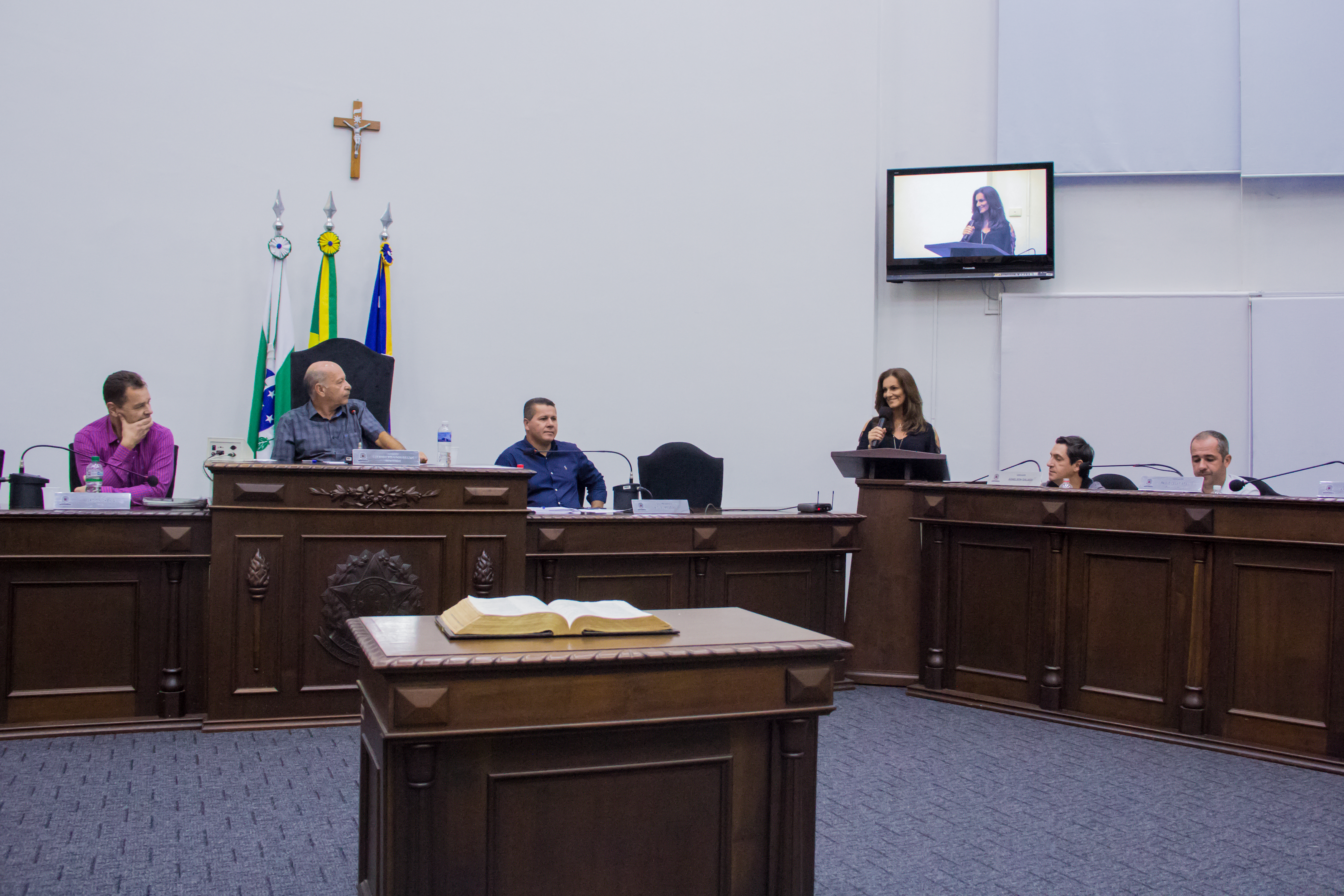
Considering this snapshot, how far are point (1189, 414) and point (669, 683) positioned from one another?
542 cm

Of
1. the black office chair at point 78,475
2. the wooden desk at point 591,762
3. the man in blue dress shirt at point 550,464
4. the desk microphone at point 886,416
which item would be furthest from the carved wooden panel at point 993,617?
the black office chair at point 78,475

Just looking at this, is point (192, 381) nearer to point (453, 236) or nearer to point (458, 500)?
point (453, 236)

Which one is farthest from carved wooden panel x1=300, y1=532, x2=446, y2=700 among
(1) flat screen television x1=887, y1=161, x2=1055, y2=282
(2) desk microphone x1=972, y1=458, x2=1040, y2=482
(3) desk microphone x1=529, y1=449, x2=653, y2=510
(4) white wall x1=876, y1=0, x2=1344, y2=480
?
(1) flat screen television x1=887, y1=161, x2=1055, y2=282

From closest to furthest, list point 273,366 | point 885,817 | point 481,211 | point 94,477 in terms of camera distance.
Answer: point 885,817, point 94,477, point 273,366, point 481,211

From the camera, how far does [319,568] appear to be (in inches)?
130

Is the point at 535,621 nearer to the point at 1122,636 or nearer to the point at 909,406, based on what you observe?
the point at 1122,636

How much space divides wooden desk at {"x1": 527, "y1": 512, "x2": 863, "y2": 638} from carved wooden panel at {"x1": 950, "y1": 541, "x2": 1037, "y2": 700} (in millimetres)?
532

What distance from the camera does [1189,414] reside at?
590 cm

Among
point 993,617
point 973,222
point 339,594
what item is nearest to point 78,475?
point 339,594

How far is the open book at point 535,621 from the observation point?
162 centimetres

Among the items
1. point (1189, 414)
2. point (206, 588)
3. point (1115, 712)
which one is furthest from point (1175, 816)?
point (1189, 414)

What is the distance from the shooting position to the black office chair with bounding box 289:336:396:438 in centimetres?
486

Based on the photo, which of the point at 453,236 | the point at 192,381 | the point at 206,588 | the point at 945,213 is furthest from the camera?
the point at 945,213

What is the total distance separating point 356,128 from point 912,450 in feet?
12.0
